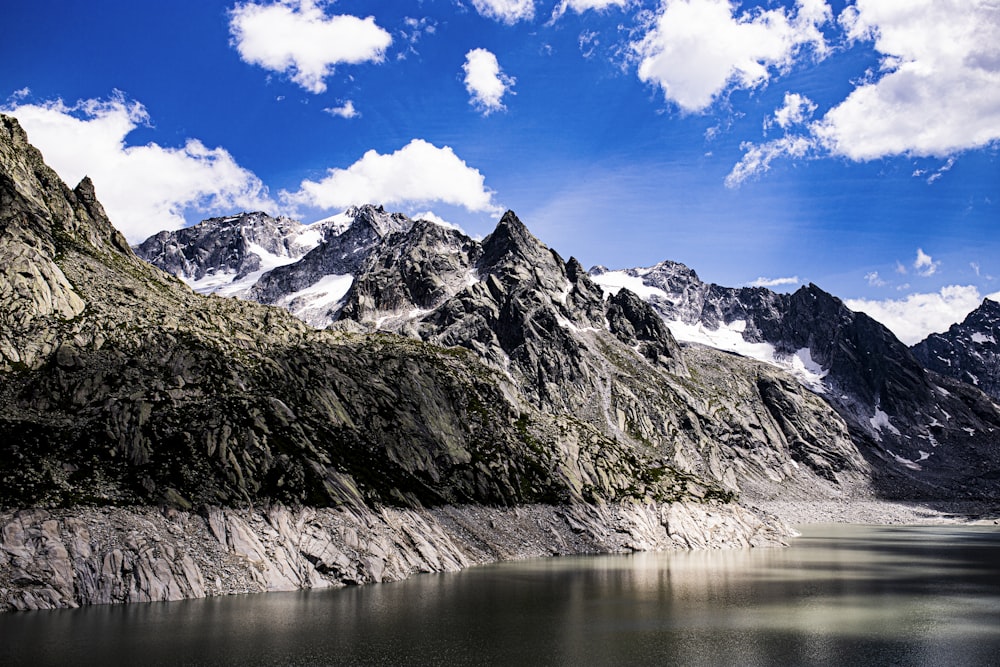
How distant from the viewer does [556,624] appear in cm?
6675

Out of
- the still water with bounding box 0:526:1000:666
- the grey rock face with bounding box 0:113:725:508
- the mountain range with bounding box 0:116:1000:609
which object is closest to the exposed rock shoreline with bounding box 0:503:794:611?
the mountain range with bounding box 0:116:1000:609

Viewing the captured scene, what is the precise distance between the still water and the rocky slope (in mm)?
7628

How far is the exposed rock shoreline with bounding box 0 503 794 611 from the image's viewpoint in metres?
73.6

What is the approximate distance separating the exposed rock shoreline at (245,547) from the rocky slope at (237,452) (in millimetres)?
224

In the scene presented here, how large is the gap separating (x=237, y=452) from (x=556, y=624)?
5380 centimetres

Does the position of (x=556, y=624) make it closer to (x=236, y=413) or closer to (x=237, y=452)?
(x=237, y=452)

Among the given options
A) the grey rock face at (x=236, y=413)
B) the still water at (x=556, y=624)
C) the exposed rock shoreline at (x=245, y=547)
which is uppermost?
the grey rock face at (x=236, y=413)

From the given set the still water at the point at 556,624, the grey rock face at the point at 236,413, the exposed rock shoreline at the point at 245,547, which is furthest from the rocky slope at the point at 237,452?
the still water at the point at 556,624

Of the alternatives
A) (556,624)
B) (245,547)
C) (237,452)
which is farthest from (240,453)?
(556,624)

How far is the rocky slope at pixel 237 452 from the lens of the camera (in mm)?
81000

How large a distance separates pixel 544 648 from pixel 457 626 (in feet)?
33.2

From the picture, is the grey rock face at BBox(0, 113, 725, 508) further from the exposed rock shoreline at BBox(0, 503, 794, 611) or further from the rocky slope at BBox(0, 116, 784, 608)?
the exposed rock shoreline at BBox(0, 503, 794, 611)

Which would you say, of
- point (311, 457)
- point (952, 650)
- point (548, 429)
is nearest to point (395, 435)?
point (311, 457)

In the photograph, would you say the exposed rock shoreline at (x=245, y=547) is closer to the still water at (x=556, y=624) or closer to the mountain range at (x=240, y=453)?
the mountain range at (x=240, y=453)
